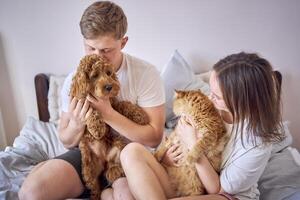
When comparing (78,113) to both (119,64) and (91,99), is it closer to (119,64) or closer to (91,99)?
(91,99)

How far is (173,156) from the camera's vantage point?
49.3 inches

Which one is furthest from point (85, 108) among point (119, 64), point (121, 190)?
point (121, 190)

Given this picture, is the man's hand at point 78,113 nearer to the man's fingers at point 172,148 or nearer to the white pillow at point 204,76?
the man's fingers at point 172,148

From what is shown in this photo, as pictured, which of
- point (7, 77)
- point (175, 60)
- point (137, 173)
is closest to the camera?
point (137, 173)

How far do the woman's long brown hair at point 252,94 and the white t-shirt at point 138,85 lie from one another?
38 centimetres

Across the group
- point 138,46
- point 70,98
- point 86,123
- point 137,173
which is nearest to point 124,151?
point 137,173

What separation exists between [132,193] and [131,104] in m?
0.41

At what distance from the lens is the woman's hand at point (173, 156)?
124 centimetres

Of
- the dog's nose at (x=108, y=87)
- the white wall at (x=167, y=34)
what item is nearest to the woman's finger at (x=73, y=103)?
the dog's nose at (x=108, y=87)

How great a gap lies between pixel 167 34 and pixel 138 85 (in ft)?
3.00

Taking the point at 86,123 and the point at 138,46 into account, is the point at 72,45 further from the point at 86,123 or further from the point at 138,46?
the point at 86,123

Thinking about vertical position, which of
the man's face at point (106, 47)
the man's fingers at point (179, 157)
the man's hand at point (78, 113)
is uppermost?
the man's face at point (106, 47)

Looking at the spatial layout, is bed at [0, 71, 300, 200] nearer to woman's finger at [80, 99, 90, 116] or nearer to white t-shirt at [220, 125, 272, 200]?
white t-shirt at [220, 125, 272, 200]

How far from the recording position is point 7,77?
7.95ft
